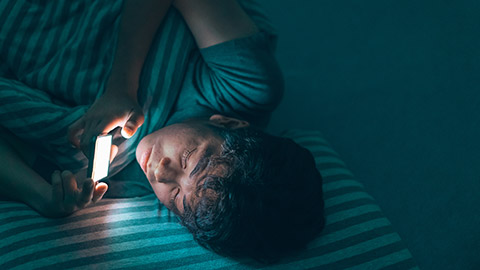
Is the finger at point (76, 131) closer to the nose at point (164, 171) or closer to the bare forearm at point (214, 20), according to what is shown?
the nose at point (164, 171)

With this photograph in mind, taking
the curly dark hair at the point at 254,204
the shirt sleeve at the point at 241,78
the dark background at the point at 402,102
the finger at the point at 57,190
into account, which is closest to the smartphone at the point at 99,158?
the finger at the point at 57,190

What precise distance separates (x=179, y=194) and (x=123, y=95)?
0.31m

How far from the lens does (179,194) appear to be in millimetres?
894

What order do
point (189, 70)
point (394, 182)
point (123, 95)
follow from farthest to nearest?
1. point (394, 182)
2. point (189, 70)
3. point (123, 95)

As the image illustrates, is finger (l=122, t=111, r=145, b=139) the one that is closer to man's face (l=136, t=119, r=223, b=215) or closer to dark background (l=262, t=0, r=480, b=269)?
man's face (l=136, t=119, r=223, b=215)

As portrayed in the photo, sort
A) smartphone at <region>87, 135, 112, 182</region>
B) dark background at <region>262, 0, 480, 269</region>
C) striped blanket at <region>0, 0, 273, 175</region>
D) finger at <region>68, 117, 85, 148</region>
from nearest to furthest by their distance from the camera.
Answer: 1. smartphone at <region>87, 135, 112, 182</region>
2. finger at <region>68, 117, 85, 148</region>
3. striped blanket at <region>0, 0, 273, 175</region>
4. dark background at <region>262, 0, 480, 269</region>

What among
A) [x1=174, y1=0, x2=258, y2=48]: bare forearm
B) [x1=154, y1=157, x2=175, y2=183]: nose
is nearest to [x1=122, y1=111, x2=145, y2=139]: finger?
[x1=154, y1=157, x2=175, y2=183]: nose

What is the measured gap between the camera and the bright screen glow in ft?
2.72

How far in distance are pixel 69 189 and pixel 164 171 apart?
0.24 m

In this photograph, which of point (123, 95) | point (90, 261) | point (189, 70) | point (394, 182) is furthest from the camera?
point (394, 182)

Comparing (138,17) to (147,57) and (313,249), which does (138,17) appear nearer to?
(147,57)

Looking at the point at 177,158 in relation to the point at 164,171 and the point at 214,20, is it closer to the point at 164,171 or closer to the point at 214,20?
the point at 164,171

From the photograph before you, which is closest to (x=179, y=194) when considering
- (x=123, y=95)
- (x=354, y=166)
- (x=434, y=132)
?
(x=123, y=95)

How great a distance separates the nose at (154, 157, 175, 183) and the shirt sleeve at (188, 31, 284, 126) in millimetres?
290
